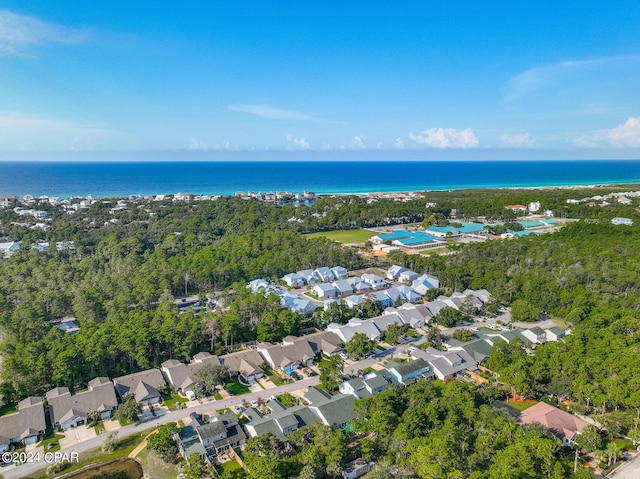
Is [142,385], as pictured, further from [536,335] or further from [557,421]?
[536,335]

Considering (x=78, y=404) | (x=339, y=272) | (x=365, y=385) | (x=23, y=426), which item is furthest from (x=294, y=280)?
(x=23, y=426)

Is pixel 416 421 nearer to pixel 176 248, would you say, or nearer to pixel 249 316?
pixel 249 316

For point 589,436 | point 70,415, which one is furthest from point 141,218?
point 589,436

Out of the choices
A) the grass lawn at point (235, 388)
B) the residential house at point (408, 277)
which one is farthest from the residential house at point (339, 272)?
the grass lawn at point (235, 388)

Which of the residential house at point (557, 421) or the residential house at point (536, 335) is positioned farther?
the residential house at point (536, 335)

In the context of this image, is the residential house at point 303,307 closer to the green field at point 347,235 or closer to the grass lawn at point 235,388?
the grass lawn at point 235,388
